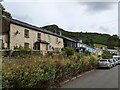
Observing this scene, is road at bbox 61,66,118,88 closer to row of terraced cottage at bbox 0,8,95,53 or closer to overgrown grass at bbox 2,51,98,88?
overgrown grass at bbox 2,51,98,88

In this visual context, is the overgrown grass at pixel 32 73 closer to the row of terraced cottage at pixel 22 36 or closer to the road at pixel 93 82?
the road at pixel 93 82

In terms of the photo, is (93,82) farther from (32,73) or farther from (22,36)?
(22,36)

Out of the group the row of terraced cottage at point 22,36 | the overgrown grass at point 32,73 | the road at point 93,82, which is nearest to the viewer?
the overgrown grass at point 32,73

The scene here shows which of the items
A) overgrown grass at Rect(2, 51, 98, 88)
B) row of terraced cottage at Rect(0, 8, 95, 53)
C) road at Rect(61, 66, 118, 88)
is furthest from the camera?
row of terraced cottage at Rect(0, 8, 95, 53)

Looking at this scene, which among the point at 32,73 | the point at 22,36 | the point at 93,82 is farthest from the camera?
the point at 22,36

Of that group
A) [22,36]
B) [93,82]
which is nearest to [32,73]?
[93,82]

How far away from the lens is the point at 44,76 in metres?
12.5

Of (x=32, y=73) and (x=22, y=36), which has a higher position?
(x=22, y=36)

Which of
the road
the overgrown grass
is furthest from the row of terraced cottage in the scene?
the overgrown grass

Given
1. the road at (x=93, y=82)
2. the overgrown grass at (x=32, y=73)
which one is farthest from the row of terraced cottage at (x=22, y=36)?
the overgrown grass at (x=32, y=73)

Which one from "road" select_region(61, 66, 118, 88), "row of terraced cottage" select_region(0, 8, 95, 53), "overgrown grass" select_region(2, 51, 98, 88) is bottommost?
"road" select_region(61, 66, 118, 88)

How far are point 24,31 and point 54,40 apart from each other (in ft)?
41.3

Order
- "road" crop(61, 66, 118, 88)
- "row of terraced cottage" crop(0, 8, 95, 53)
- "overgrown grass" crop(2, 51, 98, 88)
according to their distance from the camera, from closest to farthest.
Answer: "overgrown grass" crop(2, 51, 98, 88) < "road" crop(61, 66, 118, 88) < "row of terraced cottage" crop(0, 8, 95, 53)

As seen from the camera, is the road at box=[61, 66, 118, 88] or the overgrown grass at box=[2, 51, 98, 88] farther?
the road at box=[61, 66, 118, 88]
